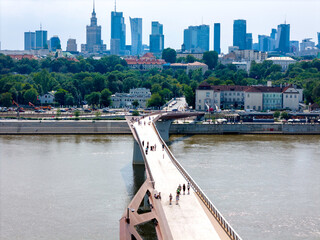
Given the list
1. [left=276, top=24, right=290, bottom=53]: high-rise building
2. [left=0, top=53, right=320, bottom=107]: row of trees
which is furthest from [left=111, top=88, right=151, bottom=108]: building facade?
[left=276, top=24, right=290, bottom=53]: high-rise building

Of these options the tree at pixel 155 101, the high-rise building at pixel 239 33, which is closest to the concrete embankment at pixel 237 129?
the tree at pixel 155 101

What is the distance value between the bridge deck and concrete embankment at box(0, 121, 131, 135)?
63.2 ft

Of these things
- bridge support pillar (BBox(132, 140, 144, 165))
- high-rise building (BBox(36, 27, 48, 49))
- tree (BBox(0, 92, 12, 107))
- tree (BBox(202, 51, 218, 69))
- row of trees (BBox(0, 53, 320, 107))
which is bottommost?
bridge support pillar (BBox(132, 140, 144, 165))

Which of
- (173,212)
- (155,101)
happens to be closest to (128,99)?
(155,101)

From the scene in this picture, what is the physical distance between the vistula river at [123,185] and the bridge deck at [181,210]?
1620 millimetres

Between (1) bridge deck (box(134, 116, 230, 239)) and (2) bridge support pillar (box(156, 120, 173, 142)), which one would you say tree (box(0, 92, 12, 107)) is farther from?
(1) bridge deck (box(134, 116, 230, 239))

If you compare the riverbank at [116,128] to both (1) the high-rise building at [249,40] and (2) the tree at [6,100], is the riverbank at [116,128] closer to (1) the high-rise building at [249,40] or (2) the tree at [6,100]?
(2) the tree at [6,100]

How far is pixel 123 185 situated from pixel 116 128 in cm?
1831

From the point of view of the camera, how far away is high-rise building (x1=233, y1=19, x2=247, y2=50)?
611 ft

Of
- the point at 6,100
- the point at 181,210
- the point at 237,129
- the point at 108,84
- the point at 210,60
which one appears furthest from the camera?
the point at 210,60

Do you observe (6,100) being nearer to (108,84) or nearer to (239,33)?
(108,84)

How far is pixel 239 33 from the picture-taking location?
186 metres

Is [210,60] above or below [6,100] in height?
above

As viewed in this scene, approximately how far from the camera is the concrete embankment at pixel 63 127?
40.8m
